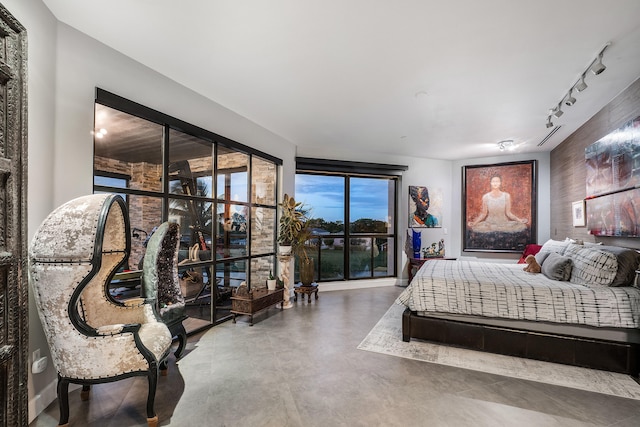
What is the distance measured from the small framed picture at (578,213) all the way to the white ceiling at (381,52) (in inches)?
46.8

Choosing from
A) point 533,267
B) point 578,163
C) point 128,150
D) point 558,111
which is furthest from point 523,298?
point 128,150

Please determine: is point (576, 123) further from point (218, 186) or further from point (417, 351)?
point (218, 186)

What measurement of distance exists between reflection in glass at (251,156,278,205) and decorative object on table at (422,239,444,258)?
140 inches

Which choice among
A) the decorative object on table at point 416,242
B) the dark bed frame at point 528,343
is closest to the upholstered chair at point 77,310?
the dark bed frame at point 528,343

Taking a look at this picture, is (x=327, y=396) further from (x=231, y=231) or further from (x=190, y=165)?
(x=190, y=165)

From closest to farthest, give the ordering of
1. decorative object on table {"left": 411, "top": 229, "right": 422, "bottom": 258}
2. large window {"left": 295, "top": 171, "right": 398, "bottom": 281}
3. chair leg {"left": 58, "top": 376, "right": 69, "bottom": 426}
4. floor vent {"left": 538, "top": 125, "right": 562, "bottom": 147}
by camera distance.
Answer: chair leg {"left": 58, "top": 376, "right": 69, "bottom": 426} → floor vent {"left": 538, "top": 125, "right": 562, "bottom": 147} → large window {"left": 295, "top": 171, "right": 398, "bottom": 281} → decorative object on table {"left": 411, "top": 229, "right": 422, "bottom": 258}

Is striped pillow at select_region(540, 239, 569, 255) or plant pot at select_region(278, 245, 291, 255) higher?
striped pillow at select_region(540, 239, 569, 255)

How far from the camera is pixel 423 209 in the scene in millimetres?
6590

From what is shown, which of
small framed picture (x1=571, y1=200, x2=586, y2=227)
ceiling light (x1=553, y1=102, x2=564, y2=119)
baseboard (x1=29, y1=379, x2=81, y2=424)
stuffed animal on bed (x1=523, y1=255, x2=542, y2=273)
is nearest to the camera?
baseboard (x1=29, y1=379, x2=81, y2=424)

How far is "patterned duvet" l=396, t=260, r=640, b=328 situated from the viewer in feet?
8.86

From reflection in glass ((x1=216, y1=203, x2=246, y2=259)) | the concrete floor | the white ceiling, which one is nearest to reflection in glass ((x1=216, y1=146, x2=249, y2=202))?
reflection in glass ((x1=216, y1=203, x2=246, y2=259))

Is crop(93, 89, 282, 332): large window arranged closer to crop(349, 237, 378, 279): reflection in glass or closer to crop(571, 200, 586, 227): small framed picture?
crop(349, 237, 378, 279): reflection in glass

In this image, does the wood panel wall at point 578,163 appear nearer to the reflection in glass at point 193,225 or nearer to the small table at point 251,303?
the small table at point 251,303

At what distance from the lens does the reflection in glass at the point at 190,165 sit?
3.34 meters
